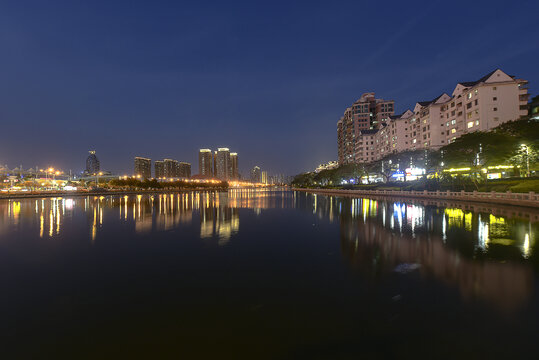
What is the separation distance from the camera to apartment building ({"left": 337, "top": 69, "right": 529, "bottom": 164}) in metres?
65.0

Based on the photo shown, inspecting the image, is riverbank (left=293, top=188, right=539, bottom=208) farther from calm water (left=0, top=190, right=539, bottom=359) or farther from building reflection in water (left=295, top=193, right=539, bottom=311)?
calm water (left=0, top=190, right=539, bottom=359)

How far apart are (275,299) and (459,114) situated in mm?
88011

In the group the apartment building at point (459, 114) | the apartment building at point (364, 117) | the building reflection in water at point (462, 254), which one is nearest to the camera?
the building reflection in water at point (462, 254)

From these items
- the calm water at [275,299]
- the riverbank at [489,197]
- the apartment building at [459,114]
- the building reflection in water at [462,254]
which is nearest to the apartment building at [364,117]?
the apartment building at [459,114]

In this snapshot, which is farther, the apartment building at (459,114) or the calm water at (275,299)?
the apartment building at (459,114)

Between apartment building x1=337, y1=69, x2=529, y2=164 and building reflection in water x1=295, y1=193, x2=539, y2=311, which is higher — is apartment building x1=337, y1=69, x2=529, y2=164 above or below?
above

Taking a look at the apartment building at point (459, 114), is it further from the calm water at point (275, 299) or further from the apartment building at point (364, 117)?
the calm water at point (275, 299)

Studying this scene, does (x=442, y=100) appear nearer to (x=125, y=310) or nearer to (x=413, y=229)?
(x=413, y=229)

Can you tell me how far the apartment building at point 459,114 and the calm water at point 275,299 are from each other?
66065 millimetres

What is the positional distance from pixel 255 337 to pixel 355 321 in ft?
6.75

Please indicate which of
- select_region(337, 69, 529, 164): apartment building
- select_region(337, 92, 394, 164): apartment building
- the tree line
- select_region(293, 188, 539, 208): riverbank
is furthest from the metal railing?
select_region(337, 92, 394, 164): apartment building

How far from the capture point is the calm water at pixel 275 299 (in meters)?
4.88

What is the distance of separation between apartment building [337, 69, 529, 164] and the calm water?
66065 mm

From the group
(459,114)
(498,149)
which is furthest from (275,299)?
(459,114)
